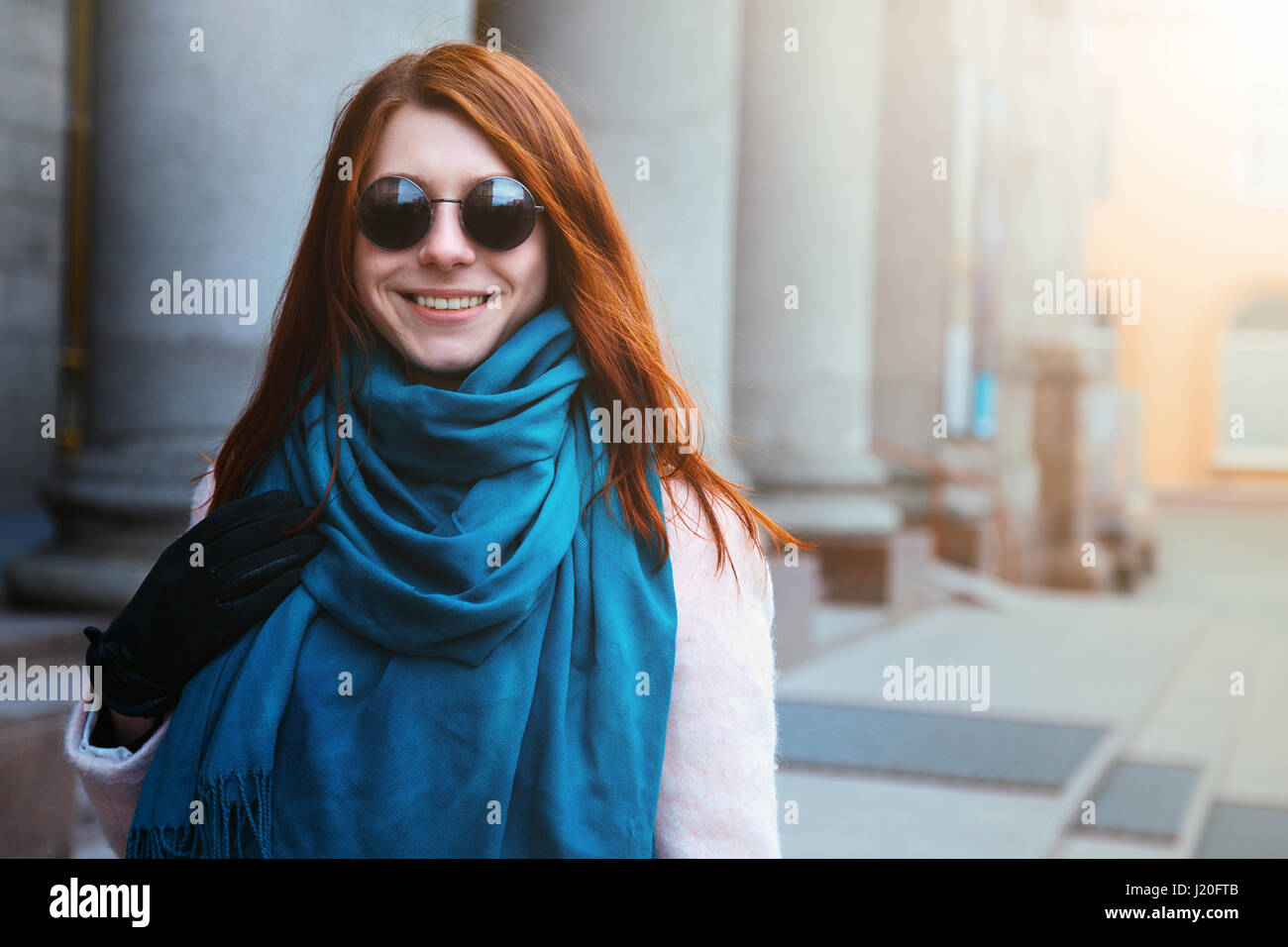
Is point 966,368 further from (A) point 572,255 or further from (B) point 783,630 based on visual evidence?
(A) point 572,255

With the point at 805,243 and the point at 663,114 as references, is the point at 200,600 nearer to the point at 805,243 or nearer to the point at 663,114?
the point at 663,114

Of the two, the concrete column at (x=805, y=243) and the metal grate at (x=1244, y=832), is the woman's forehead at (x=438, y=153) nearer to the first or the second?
the metal grate at (x=1244, y=832)

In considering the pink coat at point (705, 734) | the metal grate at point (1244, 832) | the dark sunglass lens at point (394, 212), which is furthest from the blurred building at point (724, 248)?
the metal grate at point (1244, 832)

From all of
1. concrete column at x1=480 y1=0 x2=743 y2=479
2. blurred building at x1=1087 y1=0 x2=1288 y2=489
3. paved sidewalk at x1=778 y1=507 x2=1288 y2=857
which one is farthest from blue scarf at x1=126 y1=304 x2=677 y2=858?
blurred building at x1=1087 y1=0 x2=1288 y2=489

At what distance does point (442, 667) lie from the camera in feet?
4.93

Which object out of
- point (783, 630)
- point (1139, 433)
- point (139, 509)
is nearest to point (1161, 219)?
point (1139, 433)

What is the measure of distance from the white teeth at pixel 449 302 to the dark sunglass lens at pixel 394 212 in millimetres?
67

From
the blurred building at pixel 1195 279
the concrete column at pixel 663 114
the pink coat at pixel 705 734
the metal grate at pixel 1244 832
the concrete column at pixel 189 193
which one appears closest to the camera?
the pink coat at pixel 705 734

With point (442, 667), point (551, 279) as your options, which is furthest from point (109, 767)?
point (551, 279)

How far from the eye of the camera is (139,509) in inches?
152

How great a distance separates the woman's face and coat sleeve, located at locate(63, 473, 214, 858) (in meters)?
0.55

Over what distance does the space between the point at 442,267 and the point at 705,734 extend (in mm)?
633

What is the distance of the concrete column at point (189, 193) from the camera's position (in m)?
3.54
